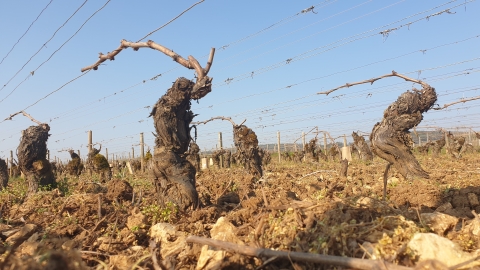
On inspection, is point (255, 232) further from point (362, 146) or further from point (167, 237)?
point (362, 146)

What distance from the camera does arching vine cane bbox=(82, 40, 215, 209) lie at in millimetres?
6242

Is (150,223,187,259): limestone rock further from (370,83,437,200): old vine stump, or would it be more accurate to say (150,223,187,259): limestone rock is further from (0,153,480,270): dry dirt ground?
(370,83,437,200): old vine stump

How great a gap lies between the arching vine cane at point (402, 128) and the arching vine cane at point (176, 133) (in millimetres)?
4421

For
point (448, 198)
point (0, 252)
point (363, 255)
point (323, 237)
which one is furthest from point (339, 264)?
point (448, 198)

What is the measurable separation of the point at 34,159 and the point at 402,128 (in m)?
10.1

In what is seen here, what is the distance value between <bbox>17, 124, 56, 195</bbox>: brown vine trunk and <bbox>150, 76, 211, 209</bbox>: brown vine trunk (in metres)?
6.06

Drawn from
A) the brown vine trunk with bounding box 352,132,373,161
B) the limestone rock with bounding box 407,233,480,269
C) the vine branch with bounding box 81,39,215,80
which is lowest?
the limestone rock with bounding box 407,233,480,269

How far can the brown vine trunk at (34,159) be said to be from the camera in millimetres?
11008

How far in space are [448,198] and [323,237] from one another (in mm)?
3767

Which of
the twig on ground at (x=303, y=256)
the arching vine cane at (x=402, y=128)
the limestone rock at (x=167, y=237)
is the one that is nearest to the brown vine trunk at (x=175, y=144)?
the limestone rock at (x=167, y=237)

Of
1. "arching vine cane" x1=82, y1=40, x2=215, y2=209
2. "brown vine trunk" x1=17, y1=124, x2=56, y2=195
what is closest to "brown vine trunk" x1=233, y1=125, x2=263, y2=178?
"brown vine trunk" x1=17, y1=124, x2=56, y2=195

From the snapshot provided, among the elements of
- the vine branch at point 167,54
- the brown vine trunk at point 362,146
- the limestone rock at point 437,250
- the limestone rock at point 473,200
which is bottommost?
the limestone rock at point 473,200

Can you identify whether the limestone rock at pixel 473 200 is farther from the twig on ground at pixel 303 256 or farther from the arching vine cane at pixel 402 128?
the twig on ground at pixel 303 256

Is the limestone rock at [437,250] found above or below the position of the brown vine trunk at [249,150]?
below
